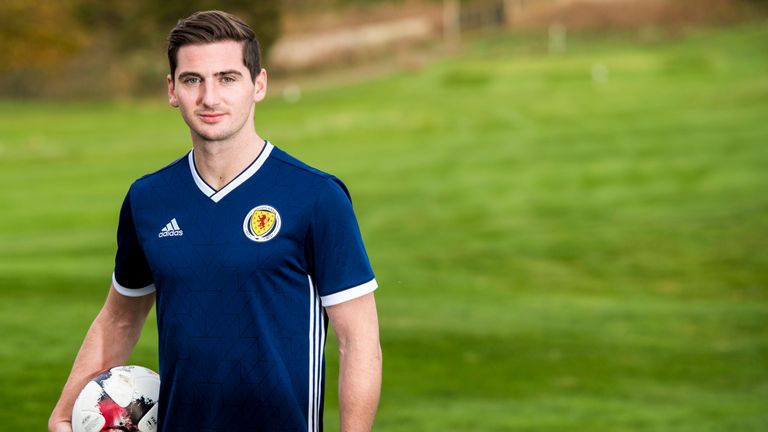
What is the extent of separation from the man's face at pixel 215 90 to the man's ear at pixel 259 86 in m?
0.08

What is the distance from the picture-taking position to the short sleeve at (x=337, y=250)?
14.9 ft

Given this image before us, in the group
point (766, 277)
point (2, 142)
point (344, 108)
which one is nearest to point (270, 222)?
point (766, 277)

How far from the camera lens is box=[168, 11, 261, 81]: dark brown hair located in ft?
15.1

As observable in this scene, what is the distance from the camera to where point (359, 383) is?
456 centimetres

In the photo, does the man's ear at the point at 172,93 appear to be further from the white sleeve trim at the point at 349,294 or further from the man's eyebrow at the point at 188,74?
the white sleeve trim at the point at 349,294

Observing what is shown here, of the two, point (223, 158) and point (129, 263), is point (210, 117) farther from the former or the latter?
point (129, 263)

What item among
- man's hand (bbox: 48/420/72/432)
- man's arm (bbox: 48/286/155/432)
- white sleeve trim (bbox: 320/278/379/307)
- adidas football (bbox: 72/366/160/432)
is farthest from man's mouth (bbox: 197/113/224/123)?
man's hand (bbox: 48/420/72/432)

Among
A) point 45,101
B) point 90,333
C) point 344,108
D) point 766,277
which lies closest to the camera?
point 90,333

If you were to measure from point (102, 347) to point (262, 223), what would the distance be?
35.7 inches

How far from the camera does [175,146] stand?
47.7 m

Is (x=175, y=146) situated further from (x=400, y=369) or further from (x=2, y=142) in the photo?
(x=400, y=369)

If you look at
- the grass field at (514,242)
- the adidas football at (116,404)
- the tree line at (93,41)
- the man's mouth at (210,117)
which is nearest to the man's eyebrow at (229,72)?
the man's mouth at (210,117)

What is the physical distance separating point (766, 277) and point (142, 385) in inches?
802

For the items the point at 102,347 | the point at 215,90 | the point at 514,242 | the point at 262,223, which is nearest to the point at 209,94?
the point at 215,90
